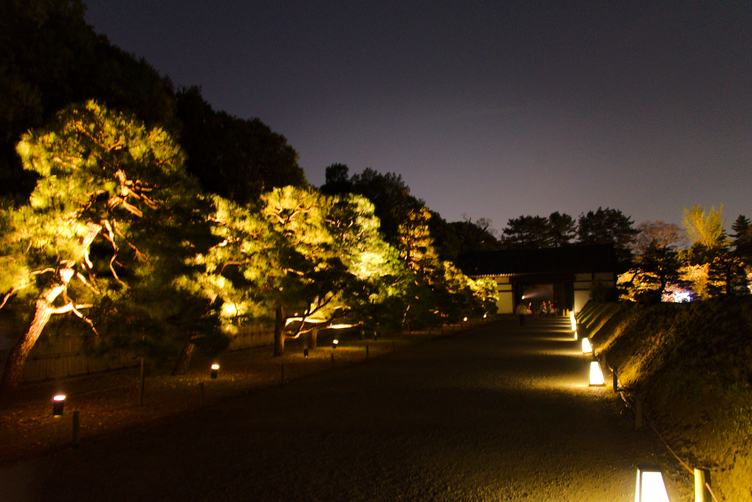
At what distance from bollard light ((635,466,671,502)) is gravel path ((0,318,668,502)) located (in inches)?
40.5

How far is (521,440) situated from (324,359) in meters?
9.81

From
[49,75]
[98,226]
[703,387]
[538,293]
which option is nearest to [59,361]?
[98,226]

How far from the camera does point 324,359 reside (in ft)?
51.1

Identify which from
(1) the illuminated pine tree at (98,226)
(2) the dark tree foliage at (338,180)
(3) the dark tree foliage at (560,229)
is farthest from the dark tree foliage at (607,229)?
(1) the illuminated pine tree at (98,226)

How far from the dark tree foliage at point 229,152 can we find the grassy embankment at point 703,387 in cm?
1142

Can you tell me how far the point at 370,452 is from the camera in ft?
19.1

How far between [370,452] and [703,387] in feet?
11.3

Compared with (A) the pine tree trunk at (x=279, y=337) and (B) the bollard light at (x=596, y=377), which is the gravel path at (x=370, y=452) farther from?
(A) the pine tree trunk at (x=279, y=337)

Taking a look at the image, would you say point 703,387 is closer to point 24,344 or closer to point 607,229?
point 24,344

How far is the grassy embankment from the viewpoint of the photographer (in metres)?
4.29

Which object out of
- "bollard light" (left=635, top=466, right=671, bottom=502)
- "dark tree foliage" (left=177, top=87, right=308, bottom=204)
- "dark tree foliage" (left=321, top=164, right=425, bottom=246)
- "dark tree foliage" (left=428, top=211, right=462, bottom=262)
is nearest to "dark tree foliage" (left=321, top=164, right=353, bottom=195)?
"dark tree foliage" (left=321, top=164, right=425, bottom=246)

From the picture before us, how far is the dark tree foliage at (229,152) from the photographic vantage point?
1662 centimetres

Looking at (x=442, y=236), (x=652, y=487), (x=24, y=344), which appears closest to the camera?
(x=652, y=487)

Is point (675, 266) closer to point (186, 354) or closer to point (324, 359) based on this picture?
point (324, 359)
